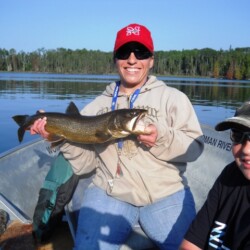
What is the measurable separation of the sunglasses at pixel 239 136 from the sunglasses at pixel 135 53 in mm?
1783

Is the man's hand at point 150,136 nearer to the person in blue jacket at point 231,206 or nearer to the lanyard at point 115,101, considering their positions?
the lanyard at point 115,101

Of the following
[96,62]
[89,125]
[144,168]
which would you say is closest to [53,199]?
[89,125]

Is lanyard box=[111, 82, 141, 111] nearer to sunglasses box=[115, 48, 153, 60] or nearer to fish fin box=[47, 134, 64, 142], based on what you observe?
sunglasses box=[115, 48, 153, 60]

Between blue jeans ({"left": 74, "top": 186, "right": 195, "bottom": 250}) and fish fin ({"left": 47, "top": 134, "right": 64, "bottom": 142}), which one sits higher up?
fish fin ({"left": 47, "top": 134, "right": 64, "bottom": 142})

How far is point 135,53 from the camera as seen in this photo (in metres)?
3.77

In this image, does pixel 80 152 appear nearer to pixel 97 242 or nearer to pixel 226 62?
pixel 97 242

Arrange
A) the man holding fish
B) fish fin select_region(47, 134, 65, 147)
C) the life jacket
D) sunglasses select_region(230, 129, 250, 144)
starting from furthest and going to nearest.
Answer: the life jacket
fish fin select_region(47, 134, 65, 147)
the man holding fish
sunglasses select_region(230, 129, 250, 144)

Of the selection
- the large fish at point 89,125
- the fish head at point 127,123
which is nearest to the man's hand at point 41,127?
the large fish at point 89,125

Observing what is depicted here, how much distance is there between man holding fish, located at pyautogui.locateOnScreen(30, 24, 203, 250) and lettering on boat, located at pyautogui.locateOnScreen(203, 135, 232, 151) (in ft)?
7.56

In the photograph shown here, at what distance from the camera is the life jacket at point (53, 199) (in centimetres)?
438

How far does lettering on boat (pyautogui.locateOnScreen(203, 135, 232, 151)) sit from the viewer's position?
A: 18.9 ft

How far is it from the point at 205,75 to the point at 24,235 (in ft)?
406

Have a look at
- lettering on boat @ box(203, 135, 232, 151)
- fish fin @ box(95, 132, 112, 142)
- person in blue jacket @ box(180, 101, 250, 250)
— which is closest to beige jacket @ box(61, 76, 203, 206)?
fish fin @ box(95, 132, 112, 142)

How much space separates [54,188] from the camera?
14.5ft
